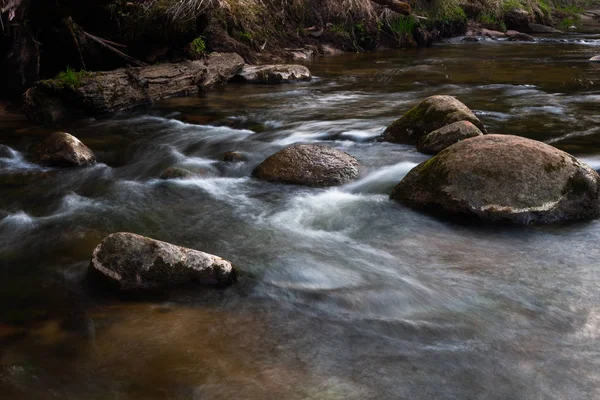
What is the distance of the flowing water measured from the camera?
2828 mm

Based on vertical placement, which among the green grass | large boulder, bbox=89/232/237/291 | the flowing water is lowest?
the flowing water

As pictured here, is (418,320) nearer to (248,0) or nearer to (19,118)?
(19,118)

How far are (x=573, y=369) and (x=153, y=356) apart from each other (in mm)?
2293

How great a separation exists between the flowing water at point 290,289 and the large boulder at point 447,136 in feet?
0.62

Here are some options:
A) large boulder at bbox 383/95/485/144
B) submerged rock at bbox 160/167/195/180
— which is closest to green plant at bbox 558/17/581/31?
large boulder at bbox 383/95/485/144

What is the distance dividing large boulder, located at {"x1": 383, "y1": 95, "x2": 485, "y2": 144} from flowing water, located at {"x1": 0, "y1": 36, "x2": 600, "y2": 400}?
0.84ft

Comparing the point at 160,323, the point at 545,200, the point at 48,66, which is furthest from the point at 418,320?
the point at 48,66

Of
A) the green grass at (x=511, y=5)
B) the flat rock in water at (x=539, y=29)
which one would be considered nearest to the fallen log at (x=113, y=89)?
the flat rock in water at (x=539, y=29)

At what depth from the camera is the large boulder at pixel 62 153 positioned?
7.00m

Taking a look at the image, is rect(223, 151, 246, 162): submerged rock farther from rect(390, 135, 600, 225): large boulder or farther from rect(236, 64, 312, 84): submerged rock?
rect(236, 64, 312, 84): submerged rock

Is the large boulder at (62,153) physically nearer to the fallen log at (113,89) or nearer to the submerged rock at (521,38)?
the fallen log at (113,89)

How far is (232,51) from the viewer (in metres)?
14.6

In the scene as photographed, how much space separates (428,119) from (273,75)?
6245 mm

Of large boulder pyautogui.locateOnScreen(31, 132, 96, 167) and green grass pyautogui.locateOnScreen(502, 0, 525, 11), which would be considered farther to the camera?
green grass pyautogui.locateOnScreen(502, 0, 525, 11)
